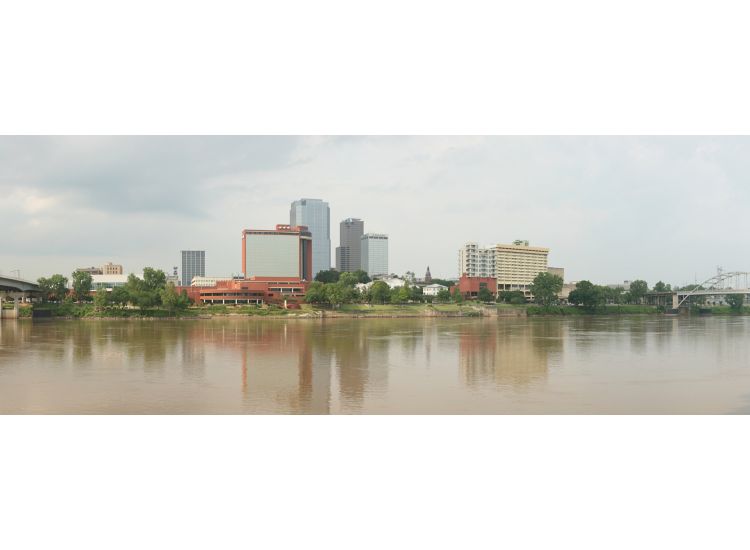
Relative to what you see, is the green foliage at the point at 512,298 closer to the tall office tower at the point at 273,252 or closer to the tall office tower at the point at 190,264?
the tall office tower at the point at 273,252

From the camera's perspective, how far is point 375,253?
9769cm

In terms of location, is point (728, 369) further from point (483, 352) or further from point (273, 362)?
point (273, 362)

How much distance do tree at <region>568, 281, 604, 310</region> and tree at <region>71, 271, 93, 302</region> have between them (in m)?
34.1

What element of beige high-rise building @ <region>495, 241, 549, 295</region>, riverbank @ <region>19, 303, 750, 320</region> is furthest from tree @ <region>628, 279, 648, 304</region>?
beige high-rise building @ <region>495, 241, 549, 295</region>

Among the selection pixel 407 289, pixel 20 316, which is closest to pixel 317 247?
A: pixel 407 289

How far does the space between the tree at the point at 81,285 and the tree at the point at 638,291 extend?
4075cm

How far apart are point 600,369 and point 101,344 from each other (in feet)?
38.5

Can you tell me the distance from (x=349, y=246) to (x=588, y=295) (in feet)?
224

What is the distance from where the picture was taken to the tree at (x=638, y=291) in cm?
4331

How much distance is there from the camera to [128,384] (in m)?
7.27

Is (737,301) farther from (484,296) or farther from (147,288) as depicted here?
(147,288)

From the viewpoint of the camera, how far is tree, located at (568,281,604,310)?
38.6 meters
